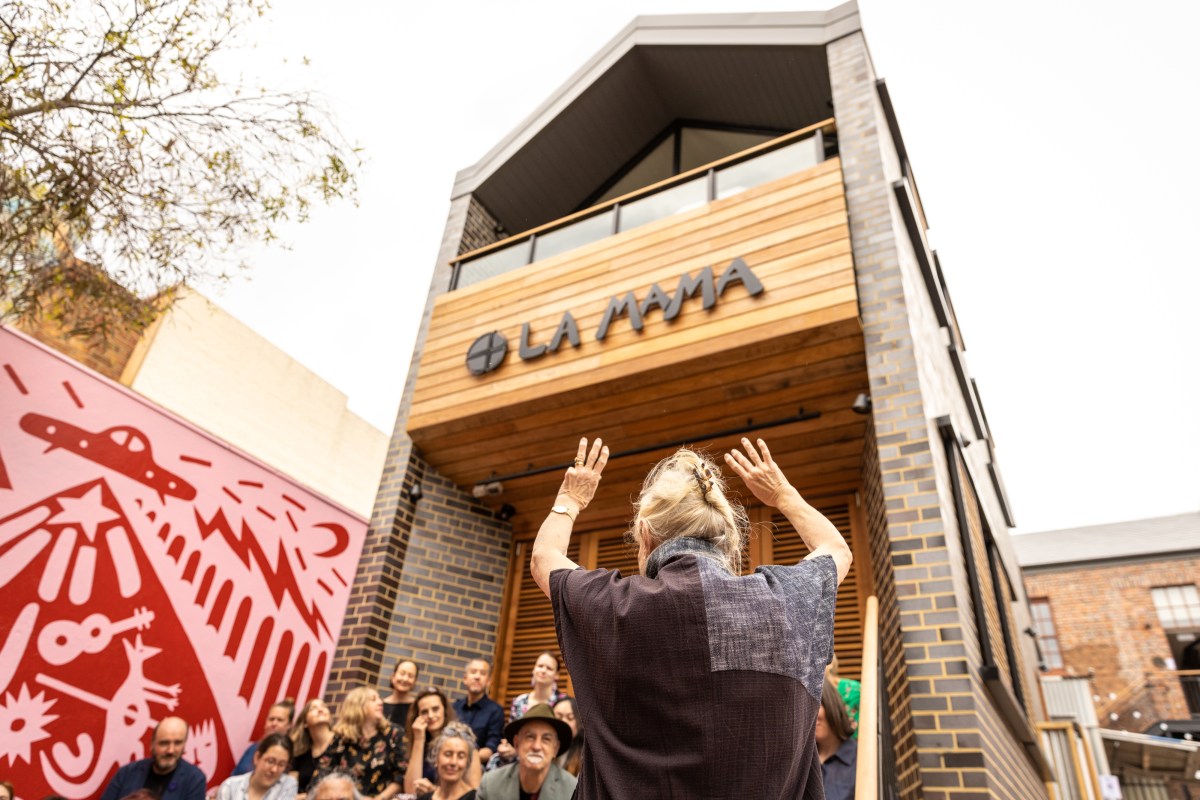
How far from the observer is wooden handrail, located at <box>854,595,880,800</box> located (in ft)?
8.07

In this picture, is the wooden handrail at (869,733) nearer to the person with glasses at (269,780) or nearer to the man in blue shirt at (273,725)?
the person with glasses at (269,780)

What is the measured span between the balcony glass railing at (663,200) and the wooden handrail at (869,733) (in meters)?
4.11

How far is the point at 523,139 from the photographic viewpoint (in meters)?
9.02

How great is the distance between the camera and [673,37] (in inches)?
326

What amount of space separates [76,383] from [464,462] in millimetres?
3170

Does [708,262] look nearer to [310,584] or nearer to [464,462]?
[464,462]

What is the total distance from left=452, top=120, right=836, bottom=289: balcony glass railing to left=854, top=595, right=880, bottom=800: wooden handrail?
411 cm

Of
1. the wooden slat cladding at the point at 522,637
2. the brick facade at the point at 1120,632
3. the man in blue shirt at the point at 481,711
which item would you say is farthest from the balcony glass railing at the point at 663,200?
Result: the brick facade at the point at 1120,632

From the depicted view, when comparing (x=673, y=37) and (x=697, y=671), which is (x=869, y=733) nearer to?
(x=697, y=671)

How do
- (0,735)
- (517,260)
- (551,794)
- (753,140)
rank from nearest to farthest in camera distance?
(551,794) < (0,735) < (517,260) < (753,140)

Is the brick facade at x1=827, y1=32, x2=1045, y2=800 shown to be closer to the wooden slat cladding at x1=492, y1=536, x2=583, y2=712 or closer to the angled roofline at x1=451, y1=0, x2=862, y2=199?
the angled roofline at x1=451, y1=0, x2=862, y2=199

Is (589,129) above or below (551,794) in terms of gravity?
above

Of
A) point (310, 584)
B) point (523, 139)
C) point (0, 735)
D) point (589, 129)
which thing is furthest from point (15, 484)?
point (589, 129)

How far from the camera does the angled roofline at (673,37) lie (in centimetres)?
714
